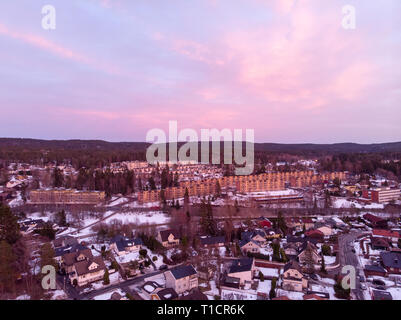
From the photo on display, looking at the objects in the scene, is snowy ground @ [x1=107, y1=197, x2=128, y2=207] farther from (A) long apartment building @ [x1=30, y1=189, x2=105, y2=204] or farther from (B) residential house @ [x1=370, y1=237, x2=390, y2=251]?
(B) residential house @ [x1=370, y1=237, x2=390, y2=251]

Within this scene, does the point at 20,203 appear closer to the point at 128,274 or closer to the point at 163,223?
the point at 163,223

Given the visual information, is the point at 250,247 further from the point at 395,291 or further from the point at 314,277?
the point at 395,291

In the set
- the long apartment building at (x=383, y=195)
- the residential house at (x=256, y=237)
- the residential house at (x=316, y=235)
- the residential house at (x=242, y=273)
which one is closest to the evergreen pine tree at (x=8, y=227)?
the residential house at (x=242, y=273)

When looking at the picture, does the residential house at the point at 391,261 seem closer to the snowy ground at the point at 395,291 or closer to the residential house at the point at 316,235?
the snowy ground at the point at 395,291

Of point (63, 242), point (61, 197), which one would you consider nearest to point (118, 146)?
point (61, 197)

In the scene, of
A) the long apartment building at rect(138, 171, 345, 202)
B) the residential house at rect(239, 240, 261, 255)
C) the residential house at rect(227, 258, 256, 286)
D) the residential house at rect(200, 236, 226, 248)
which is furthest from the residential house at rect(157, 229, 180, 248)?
the long apartment building at rect(138, 171, 345, 202)
